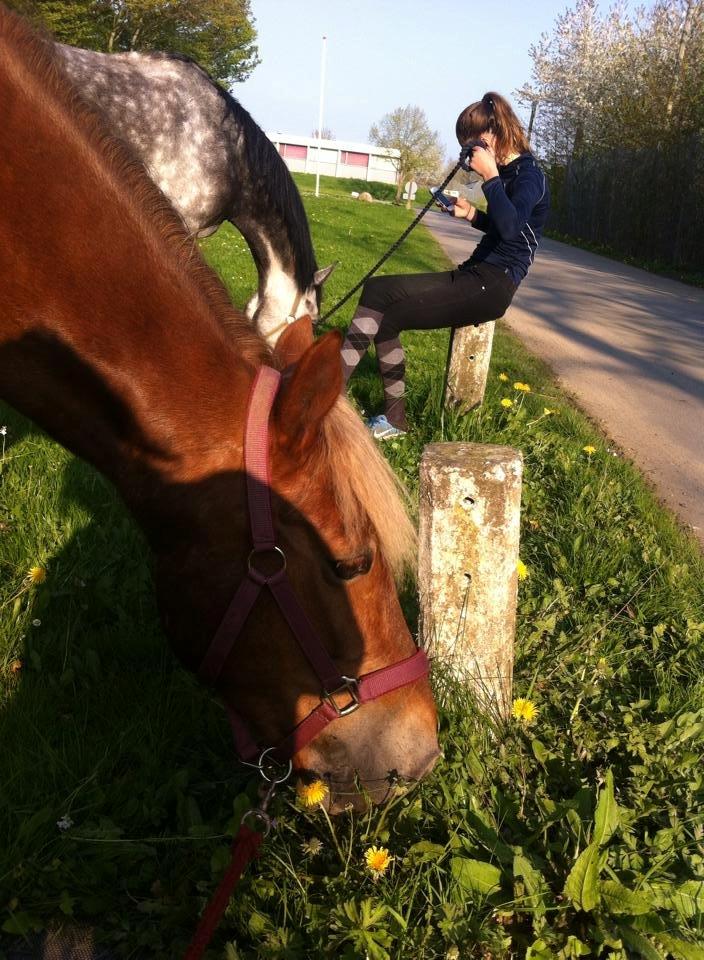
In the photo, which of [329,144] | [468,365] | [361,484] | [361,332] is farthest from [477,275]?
[329,144]

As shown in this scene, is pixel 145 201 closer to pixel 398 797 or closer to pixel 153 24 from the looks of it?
pixel 398 797

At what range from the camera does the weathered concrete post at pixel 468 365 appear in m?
4.48

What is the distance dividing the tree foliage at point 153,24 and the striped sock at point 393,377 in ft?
55.9

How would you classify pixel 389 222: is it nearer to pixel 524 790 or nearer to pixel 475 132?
pixel 475 132

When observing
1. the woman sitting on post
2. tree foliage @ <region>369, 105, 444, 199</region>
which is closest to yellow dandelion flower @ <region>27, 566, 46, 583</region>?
the woman sitting on post

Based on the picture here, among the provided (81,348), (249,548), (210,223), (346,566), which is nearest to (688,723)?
(346,566)

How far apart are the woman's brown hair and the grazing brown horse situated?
292 cm

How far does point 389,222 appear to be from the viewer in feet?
79.4

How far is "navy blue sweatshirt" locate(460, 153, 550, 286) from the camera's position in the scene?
384 cm

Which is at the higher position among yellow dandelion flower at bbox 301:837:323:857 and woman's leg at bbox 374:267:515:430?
woman's leg at bbox 374:267:515:430

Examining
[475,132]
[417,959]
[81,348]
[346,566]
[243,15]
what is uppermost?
[243,15]

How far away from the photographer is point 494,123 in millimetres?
3963

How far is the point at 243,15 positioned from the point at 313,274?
29.3 meters

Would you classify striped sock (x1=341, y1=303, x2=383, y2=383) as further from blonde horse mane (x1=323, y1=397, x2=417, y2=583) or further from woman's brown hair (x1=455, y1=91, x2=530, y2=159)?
blonde horse mane (x1=323, y1=397, x2=417, y2=583)
